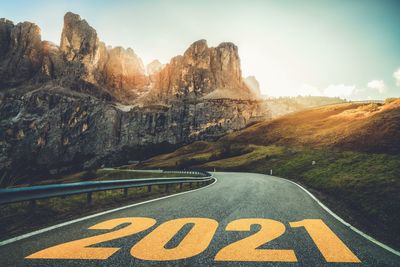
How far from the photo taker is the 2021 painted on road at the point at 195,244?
13.8 ft

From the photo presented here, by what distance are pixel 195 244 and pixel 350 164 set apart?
90.5 ft

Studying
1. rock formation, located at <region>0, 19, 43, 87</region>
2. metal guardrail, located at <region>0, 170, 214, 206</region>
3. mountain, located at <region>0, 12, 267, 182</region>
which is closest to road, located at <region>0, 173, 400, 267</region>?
metal guardrail, located at <region>0, 170, 214, 206</region>

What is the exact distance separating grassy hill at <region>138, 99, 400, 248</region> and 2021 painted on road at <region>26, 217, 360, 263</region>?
1960mm

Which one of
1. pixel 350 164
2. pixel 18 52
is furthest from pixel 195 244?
pixel 18 52

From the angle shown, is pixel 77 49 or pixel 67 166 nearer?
pixel 67 166

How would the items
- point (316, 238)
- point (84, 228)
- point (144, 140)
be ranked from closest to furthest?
point (316, 238)
point (84, 228)
point (144, 140)

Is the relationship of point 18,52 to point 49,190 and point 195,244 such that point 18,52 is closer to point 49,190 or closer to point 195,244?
point 49,190

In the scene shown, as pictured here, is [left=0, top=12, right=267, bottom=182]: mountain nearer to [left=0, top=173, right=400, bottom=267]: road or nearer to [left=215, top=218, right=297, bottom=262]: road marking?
[left=0, top=173, right=400, bottom=267]: road

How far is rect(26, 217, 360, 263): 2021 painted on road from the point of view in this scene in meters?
4.21

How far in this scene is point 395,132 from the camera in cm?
3944

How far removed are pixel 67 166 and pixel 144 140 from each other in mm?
45096

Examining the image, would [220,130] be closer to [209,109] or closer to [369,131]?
[209,109]

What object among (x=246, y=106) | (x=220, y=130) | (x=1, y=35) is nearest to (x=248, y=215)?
(x=220, y=130)

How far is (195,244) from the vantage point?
481 centimetres
